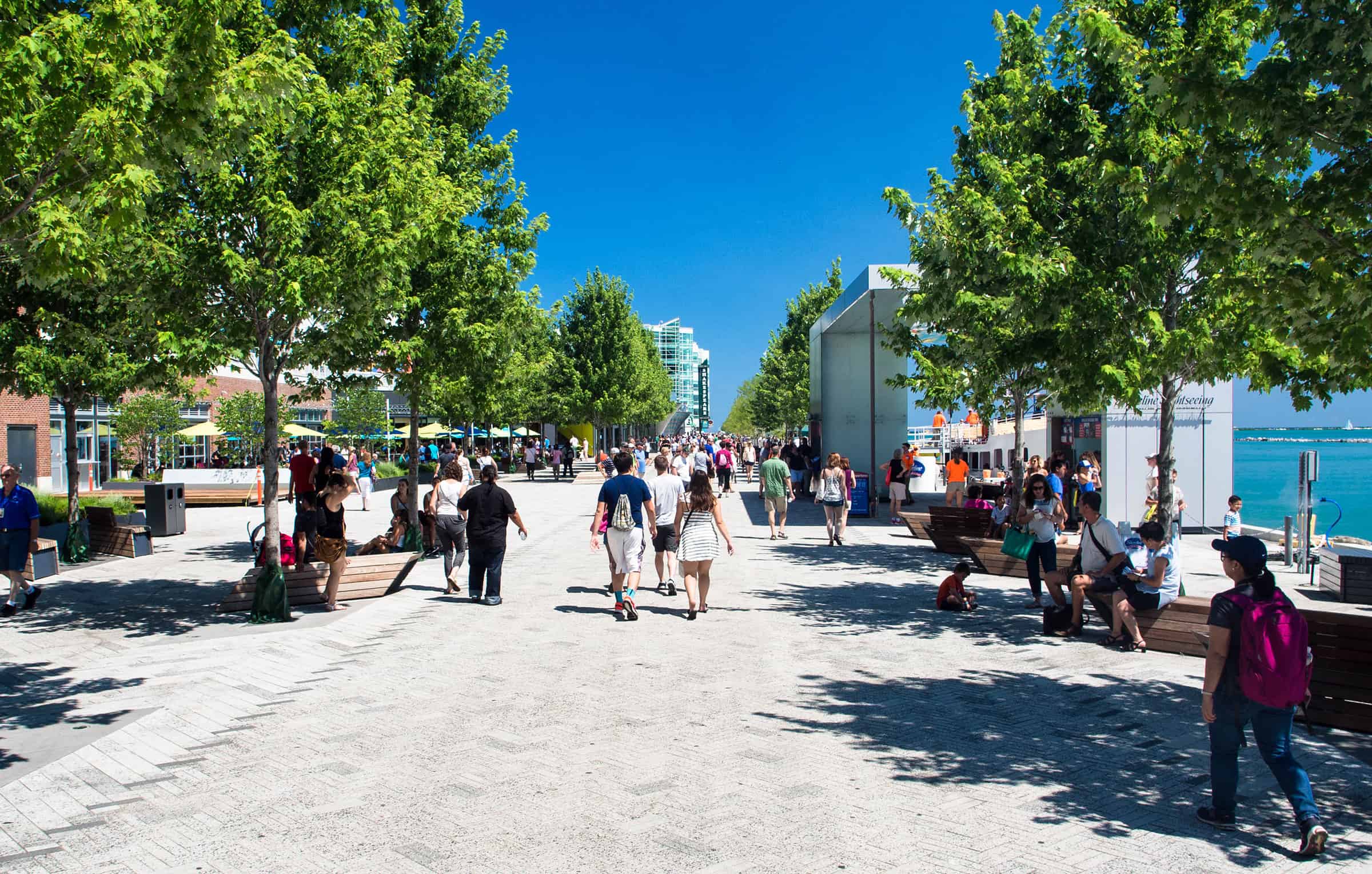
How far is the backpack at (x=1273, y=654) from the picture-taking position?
4262 millimetres

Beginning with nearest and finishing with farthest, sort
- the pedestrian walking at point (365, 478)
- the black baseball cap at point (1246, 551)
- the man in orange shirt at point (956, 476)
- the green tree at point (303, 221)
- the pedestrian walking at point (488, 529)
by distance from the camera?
the black baseball cap at point (1246, 551) < the green tree at point (303, 221) < the pedestrian walking at point (488, 529) < the man in orange shirt at point (956, 476) < the pedestrian walking at point (365, 478)

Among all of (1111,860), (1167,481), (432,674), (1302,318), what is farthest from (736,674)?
(1167,481)

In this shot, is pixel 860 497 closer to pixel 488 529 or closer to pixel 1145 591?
pixel 488 529

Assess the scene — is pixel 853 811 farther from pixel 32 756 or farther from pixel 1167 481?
pixel 1167 481

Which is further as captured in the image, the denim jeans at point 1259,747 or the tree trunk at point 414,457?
the tree trunk at point 414,457

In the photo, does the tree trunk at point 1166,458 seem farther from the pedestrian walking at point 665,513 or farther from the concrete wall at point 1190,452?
the concrete wall at point 1190,452

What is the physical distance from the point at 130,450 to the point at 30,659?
3355 centimetres

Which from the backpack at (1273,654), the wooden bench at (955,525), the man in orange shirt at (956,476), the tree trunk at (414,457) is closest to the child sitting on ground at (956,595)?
the wooden bench at (955,525)

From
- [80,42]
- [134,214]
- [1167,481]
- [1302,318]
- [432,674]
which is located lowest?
[432,674]

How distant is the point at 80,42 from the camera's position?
585 cm

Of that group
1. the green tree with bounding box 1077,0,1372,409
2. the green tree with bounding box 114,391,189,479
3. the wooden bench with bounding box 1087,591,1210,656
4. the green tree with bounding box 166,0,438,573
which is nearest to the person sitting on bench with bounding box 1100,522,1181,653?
the wooden bench with bounding box 1087,591,1210,656

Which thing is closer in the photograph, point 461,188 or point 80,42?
point 80,42

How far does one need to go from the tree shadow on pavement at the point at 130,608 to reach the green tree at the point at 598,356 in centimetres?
3447

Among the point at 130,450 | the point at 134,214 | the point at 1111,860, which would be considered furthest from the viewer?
the point at 130,450
